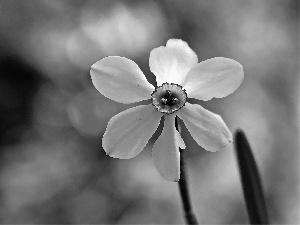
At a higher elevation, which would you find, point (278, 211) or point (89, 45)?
point (89, 45)

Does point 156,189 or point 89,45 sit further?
point 89,45

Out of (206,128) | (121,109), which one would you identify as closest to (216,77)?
(206,128)

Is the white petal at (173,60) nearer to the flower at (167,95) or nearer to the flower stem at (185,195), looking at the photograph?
the flower at (167,95)

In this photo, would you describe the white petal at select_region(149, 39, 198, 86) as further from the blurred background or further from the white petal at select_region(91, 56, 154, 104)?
the blurred background

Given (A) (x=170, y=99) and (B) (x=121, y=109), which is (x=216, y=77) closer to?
(A) (x=170, y=99)

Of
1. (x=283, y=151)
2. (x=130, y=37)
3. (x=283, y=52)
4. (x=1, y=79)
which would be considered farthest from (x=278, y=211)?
(x=1, y=79)

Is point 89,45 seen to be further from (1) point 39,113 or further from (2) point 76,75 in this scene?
(1) point 39,113
